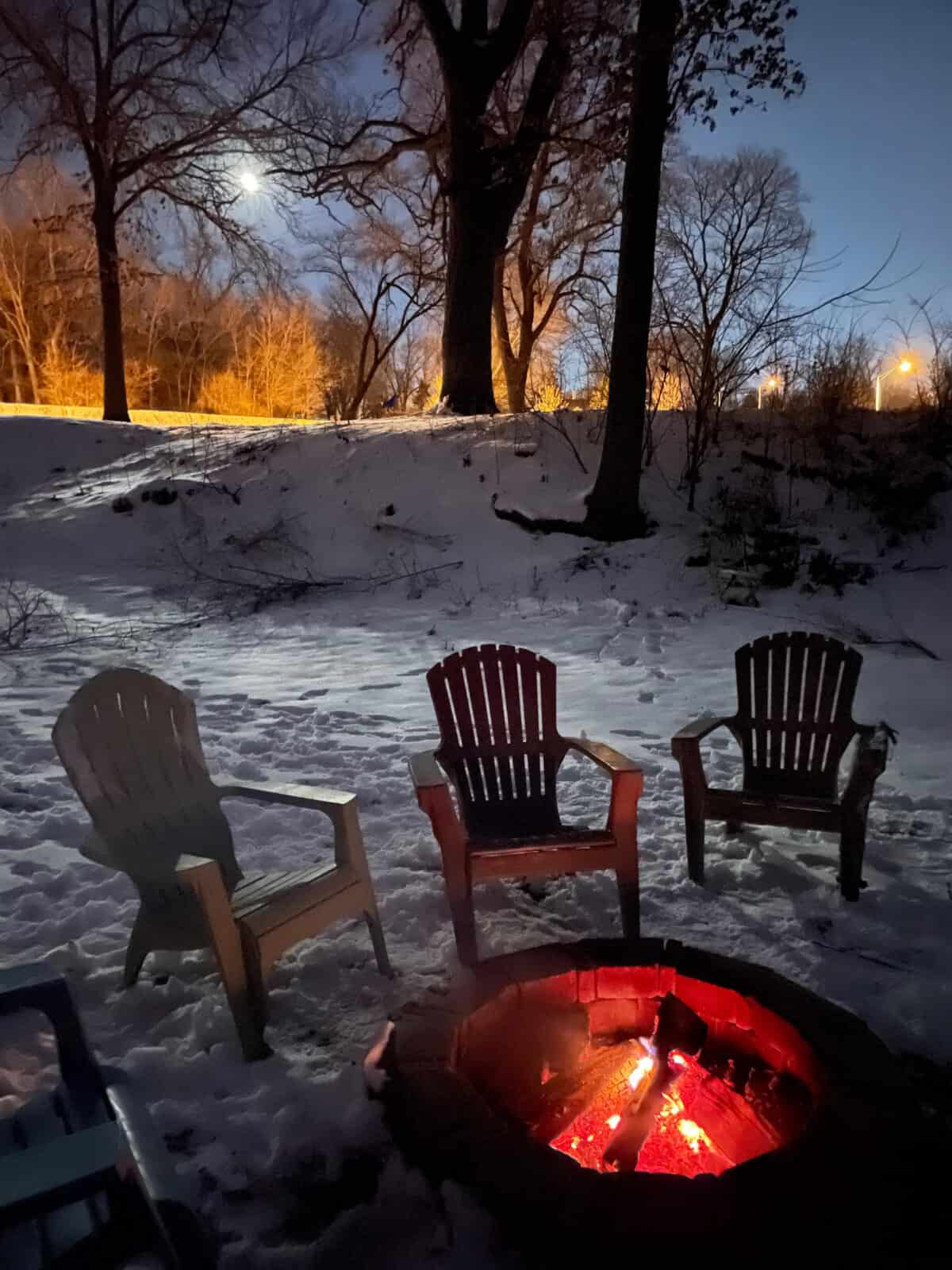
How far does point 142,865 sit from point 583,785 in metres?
2.29

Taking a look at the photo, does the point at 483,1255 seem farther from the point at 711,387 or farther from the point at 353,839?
the point at 711,387

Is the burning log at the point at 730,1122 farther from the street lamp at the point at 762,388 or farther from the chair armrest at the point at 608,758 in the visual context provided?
the street lamp at the point at 762,388

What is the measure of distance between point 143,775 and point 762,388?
32.4ft

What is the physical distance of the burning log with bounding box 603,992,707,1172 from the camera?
1.65 meters

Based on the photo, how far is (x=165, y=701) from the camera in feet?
9.23

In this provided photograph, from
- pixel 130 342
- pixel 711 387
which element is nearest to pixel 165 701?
pixel 711 387

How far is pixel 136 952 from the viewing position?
8.36 feet

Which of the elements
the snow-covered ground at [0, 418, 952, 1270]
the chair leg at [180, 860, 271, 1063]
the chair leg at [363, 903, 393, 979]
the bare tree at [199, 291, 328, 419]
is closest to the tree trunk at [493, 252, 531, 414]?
the snow-covered ground at [0, 418, 952, 1270]

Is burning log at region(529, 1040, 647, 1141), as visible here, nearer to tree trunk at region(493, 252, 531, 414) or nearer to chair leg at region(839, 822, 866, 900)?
chair leg at region(839, 822, 866, 900)

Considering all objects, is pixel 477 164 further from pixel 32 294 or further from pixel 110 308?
pixel 32 294

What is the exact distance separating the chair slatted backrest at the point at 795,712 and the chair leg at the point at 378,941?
5.48ft

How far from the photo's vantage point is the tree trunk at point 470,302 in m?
11.8

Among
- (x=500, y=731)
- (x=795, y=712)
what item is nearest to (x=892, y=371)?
(x=795, y=712)

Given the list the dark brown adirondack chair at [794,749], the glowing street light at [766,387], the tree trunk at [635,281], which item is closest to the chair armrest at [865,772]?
the dark brown adirondack chair at [794,749]
